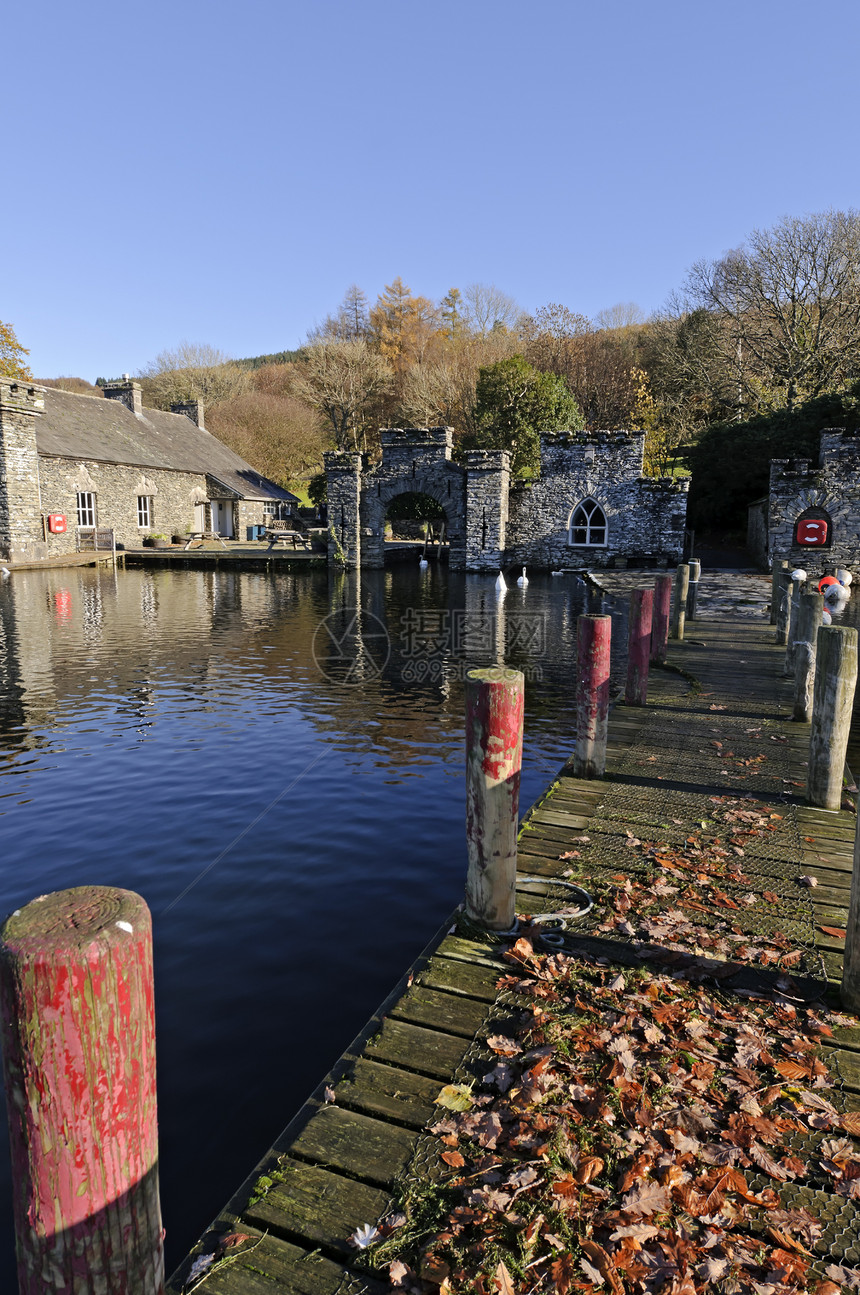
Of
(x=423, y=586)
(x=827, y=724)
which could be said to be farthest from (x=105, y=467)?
(x=827, y=724)

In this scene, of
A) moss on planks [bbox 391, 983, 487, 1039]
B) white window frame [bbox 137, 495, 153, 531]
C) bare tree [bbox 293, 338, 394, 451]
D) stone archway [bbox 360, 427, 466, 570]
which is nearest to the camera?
moss on planks [bbox 391, 983, 487, 1039]

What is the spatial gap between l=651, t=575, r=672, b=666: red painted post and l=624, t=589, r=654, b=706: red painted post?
2273mm

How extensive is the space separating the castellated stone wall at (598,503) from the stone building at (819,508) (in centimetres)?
486

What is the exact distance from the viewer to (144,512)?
4000cm

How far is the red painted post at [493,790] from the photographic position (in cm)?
443

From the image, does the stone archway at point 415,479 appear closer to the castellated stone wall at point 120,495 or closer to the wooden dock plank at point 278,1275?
the castellated stone wall at point 120,495

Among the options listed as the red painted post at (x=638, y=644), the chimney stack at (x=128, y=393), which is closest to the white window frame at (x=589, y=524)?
the red painted post at (x=638, y=644)

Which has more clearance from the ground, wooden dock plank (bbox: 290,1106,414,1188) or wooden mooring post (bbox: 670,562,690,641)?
wooden mooring post (bbox: 670,562,690,641)

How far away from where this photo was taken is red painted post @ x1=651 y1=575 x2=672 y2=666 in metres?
12.3

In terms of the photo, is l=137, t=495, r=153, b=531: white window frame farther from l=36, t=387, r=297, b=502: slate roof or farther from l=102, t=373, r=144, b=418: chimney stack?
l=102, t=373, r=144, b=418: chimney stack

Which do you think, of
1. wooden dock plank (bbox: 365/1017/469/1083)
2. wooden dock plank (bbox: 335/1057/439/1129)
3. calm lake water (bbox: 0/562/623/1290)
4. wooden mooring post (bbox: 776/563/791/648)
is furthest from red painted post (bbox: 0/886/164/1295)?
wooden mooring post (bbox: 776/563/791/648)

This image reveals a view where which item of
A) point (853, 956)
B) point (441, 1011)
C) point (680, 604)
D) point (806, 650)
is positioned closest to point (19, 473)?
point (680, 604)

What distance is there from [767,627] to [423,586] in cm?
1432

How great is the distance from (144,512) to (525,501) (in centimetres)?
1989
